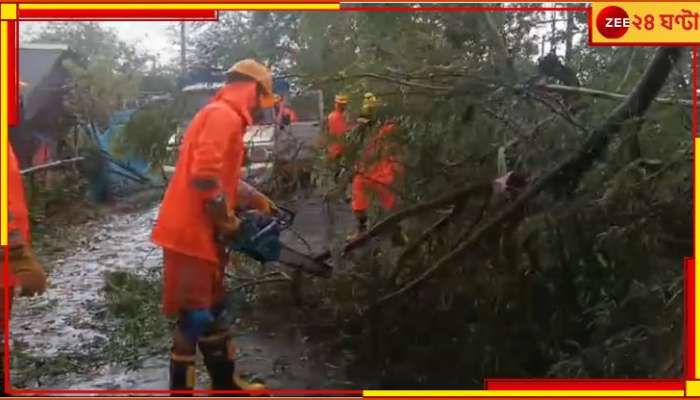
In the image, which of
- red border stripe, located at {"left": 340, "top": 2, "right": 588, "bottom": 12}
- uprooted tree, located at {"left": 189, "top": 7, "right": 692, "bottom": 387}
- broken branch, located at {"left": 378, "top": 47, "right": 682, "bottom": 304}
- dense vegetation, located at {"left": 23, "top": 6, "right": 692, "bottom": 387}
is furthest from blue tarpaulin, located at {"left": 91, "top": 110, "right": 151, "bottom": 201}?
broken branch, located at {"left": 378, "top": 47, "right": 682, "bottom": 304}

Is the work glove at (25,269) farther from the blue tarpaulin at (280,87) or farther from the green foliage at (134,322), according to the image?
the blue tarpaulin at (280,87)

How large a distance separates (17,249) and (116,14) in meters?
0.86

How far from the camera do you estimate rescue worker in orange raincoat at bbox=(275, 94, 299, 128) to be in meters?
3.29

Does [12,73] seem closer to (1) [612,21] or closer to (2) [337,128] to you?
(2) [337,128]

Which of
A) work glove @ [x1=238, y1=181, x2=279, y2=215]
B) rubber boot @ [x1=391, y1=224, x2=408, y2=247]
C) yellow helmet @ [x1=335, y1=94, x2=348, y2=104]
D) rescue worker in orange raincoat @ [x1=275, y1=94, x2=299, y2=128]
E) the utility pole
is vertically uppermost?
the utility pole

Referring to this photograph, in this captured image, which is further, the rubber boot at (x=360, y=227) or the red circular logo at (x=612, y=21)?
the rubber boot at (x=360, y=227)

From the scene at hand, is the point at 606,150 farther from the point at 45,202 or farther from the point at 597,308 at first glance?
the point at 45,202

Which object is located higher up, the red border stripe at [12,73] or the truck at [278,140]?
the red border stripe at [12,73]

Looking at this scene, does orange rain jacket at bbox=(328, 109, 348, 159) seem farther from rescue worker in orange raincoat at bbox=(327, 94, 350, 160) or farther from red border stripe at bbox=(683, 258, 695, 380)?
red border stripe at bbox=(683, 258, 695, 380)

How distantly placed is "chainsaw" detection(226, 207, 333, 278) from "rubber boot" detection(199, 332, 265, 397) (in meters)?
0.31

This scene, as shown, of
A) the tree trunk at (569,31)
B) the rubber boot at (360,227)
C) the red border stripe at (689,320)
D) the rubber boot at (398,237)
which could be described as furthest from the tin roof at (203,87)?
the red border stripe at (689,320)

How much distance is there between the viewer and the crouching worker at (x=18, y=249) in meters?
3.21

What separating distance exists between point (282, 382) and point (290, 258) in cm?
44

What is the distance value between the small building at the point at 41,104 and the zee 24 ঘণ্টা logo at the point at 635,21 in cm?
181
